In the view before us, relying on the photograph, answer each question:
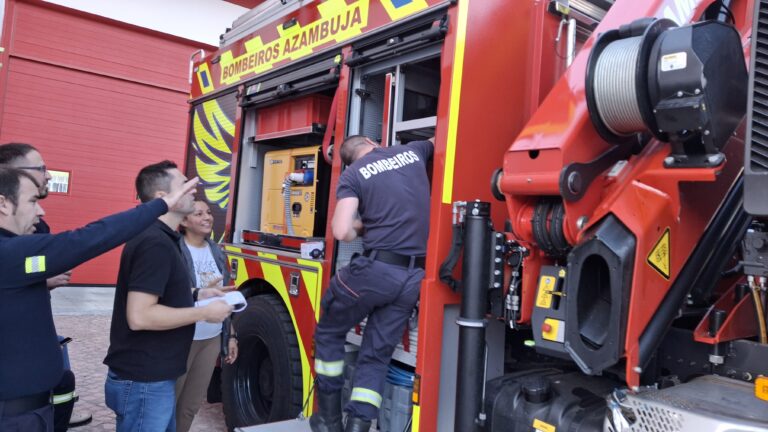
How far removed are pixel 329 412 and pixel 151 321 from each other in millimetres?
1010

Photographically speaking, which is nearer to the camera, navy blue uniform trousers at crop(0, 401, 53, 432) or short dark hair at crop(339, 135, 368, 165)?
Result: navy blue uniform trousers at crop(0, 401, 53, 432)

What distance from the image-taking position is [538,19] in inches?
105

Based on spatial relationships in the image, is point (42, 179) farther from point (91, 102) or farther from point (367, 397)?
point (91, 102)

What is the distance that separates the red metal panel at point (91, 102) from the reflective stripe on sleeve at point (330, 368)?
367 inches

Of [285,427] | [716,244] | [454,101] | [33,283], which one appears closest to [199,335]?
[285,427]

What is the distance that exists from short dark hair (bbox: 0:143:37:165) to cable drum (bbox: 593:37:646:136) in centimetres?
283

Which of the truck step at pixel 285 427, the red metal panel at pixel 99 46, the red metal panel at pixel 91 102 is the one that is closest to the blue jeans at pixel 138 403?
the truck step at pixel 285 427

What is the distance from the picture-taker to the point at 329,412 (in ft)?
9.46

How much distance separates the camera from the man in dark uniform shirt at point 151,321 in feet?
8.00

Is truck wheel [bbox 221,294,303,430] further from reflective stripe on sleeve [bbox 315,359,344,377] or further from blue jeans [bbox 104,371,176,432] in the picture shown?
blue jeans [bbox 104,371,176,432]

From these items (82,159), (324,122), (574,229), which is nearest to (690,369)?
(574,229)

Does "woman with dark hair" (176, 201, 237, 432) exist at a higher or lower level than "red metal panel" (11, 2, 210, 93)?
lower

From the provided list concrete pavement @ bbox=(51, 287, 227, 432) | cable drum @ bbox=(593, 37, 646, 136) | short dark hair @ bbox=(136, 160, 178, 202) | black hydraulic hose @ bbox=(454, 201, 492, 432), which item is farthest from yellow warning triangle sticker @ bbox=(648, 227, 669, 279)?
concrete pavement @ bbox=(51, 287, 227, 432)

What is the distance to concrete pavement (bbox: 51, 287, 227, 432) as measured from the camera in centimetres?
447
